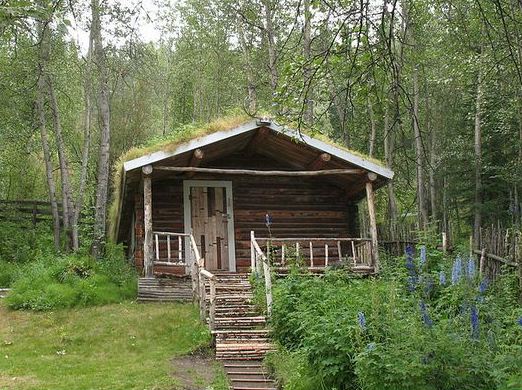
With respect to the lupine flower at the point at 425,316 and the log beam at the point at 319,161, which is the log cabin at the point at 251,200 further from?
the lupine flower at the point at 425,316

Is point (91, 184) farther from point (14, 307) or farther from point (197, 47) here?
point (14, 307)

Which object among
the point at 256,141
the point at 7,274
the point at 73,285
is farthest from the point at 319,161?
the point at 7,274

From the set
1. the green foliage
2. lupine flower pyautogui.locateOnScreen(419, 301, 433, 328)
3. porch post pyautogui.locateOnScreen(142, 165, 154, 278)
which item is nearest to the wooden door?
porch post pyautogui.locateOnScreen(142, 165, 154, 278)

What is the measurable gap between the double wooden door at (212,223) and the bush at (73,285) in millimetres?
1996

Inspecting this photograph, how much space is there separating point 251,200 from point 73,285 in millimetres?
5245

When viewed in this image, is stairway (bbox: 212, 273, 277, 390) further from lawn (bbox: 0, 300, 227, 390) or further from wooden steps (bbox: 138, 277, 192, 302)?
wooden steps (bbox: 138, 277, 192, 302)

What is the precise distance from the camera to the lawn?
784 cm

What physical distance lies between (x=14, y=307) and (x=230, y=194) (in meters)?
6.09

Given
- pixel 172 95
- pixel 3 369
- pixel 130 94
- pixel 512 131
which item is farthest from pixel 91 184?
pixel 3 369

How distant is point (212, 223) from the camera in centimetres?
1620

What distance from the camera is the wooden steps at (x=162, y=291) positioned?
1331cm

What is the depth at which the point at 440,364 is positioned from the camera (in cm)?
500

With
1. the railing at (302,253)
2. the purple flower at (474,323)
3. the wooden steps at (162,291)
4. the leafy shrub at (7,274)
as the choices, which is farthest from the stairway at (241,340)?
the leafy shrub at (7,274)

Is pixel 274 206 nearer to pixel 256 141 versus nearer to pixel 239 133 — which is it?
pixel 256 141
